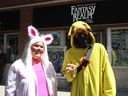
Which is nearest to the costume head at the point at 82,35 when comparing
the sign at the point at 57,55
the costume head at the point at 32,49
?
the costume head at the point at 32,49

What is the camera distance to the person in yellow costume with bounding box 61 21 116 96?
14.0 ft

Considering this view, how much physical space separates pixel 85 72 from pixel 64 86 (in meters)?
10.9

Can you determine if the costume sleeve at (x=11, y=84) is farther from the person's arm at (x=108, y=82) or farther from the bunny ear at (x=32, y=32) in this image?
the person's arm at (x=108, y=82)

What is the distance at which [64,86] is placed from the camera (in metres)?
15.2

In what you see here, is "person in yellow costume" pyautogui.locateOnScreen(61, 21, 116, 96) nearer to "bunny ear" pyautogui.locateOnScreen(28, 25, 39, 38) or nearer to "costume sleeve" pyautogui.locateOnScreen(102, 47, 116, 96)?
"costume sleeve" pyautogui.locateOnScreen(102, 47, 116, 96)

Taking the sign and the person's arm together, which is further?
the sign

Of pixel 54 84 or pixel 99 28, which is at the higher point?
pixel 99 28

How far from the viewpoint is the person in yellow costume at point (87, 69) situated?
4.27m

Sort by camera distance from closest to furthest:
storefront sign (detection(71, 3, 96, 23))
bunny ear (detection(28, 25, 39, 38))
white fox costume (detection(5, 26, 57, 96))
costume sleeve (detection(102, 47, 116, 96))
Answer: costume sleeve (detection(102, 47, 116, 96)) < white fox costume (detection(5, 26, 57, 96)) < bunny ear (detection(28, 25, 39, 38)) < storefront sign (detection(71, 3, 96, 23))

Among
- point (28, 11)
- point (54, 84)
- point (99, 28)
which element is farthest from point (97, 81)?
point (28, 11)

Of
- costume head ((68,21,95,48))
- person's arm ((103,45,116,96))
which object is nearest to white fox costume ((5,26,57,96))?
costume head ((68,21,95,48))

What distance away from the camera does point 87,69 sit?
4332 mm

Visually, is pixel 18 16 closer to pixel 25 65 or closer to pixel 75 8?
pixel 75 8

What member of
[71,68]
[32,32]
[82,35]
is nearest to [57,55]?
[32,32]
